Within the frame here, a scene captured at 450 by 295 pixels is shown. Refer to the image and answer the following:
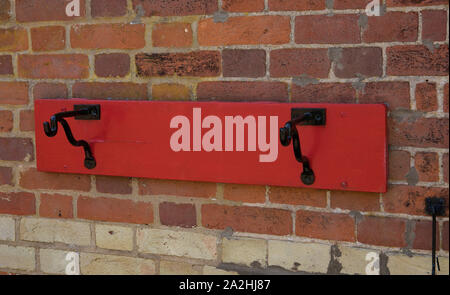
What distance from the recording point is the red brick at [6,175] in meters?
1.46

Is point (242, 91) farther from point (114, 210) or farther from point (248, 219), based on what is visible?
point (114, 210)

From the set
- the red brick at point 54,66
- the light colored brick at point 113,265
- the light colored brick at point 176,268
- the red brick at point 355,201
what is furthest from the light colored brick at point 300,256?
the red brick at point 54,66

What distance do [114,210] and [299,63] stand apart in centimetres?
62

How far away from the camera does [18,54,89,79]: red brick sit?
1367 millimetres

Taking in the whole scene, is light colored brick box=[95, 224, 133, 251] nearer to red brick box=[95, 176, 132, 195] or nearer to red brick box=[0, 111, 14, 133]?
red brick box=[95, 176, 132, 195]

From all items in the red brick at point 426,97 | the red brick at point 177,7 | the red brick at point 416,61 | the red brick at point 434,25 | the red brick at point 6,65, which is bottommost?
the red brick at point 426,97

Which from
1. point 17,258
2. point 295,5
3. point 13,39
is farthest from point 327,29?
point 17,258

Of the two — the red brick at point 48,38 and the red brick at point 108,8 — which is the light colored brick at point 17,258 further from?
the red brick at point 108,8

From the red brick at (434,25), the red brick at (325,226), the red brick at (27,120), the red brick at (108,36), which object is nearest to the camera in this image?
the red brick at (434,25)

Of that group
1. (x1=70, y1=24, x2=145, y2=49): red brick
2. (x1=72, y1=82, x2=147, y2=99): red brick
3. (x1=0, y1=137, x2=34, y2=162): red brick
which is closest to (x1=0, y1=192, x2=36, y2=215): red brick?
(x1=0, y1=137, x2=34, y2=162): red brick

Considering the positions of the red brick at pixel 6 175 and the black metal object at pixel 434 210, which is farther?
the red brick at pixel 6 175

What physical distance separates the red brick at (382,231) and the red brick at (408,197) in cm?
3

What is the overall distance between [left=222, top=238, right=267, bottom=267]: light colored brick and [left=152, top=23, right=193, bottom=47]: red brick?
0.51 metres

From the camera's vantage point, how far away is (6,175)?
1.47 m
